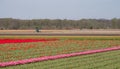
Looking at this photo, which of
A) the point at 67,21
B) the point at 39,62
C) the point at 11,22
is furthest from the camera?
the point at 67,21

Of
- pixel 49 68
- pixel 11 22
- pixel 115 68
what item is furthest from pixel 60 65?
pixel 11 22

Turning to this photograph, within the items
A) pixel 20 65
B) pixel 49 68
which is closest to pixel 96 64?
pixel 49 68

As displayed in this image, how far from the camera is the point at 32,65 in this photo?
62.6ft

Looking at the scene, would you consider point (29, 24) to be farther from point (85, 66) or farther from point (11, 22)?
point (85, 66)

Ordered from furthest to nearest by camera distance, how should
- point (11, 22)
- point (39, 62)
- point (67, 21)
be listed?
point (67, 21) → point (11, 22) → point (39, 62)

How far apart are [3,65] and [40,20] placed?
157003 millimetres

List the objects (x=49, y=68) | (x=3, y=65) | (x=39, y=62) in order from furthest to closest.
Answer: (x=39, y=62)
(x=3, y=65)
(x=49, y=68)

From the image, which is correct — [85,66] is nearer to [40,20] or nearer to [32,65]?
[32,65]

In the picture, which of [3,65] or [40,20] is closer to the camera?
[3,65]

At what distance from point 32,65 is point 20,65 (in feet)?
2.40

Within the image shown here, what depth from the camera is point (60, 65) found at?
19.0 meters

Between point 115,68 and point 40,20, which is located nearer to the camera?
point 115,68

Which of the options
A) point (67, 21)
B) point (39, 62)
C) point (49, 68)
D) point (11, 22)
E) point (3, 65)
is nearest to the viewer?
point (49, 68)

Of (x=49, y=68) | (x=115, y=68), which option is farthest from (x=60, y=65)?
(x=115, y=68)
